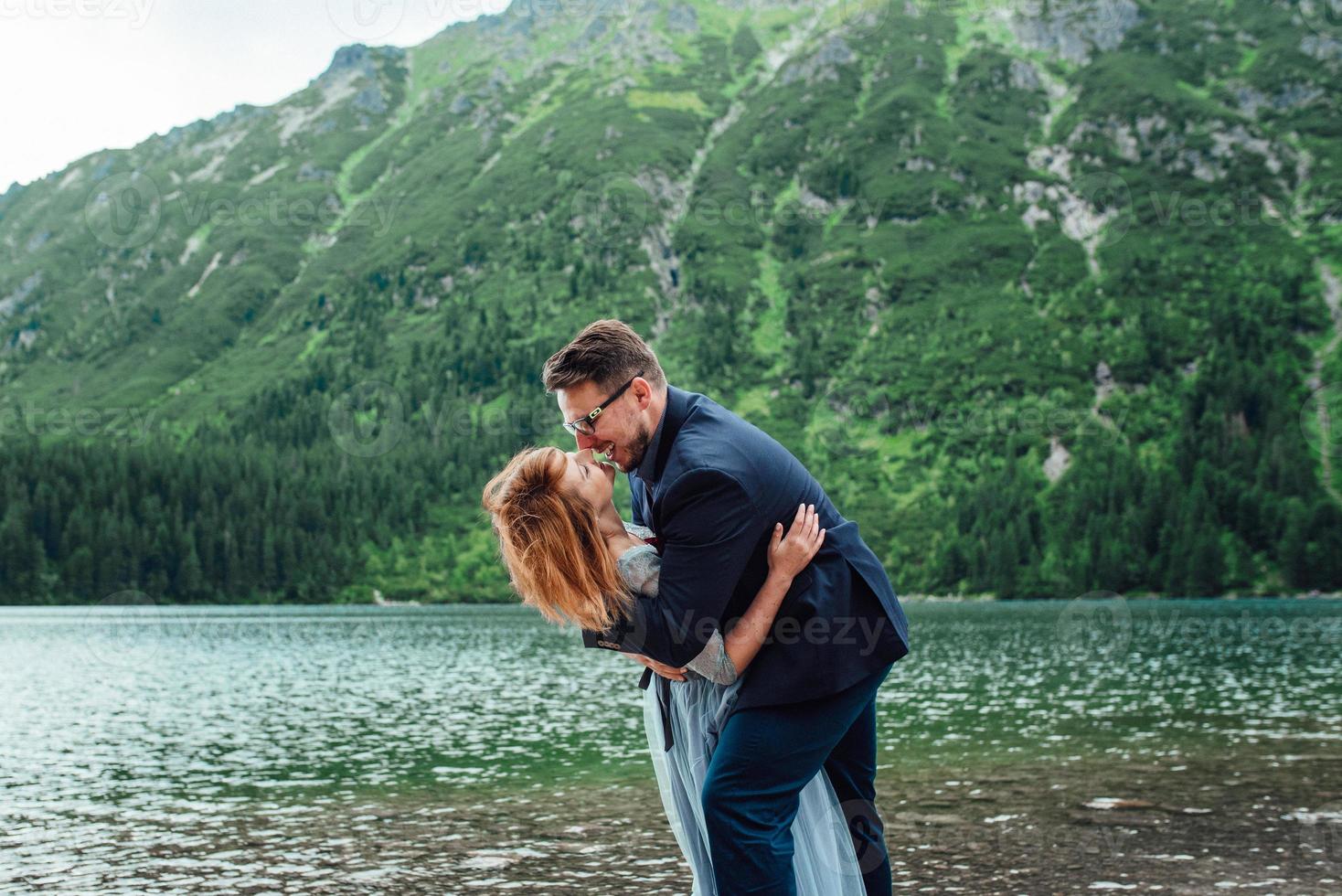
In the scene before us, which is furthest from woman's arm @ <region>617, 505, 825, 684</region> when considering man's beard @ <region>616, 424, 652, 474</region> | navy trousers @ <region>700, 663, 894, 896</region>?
man's beard @ <region>616, 424, 652, 474</region>

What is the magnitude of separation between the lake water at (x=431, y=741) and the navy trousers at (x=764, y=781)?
28.3ft

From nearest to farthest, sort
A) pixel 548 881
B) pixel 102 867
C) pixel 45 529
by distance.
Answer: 1. pixel 548 881
2. pixel 102 867
3. pixel 45 529

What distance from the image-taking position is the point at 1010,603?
151 meters

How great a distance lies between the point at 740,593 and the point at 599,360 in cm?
116

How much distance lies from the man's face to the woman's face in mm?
77

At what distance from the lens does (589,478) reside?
4855mm

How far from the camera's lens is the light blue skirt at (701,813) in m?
5.11

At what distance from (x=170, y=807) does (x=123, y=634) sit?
7607 cm

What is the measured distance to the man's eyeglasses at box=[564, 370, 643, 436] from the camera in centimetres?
479

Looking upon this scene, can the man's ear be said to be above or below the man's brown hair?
below

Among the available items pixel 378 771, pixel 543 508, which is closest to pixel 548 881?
pixel 543 508

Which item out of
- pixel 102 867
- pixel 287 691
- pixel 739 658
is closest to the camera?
pixel 739 658

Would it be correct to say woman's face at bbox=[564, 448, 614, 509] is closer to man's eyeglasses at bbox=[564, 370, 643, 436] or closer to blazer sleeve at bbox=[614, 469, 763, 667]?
man's eyeglasses at bbox=[564, 370, 643, 436]

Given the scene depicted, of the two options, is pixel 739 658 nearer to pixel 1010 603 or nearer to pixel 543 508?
pixel 543 508
